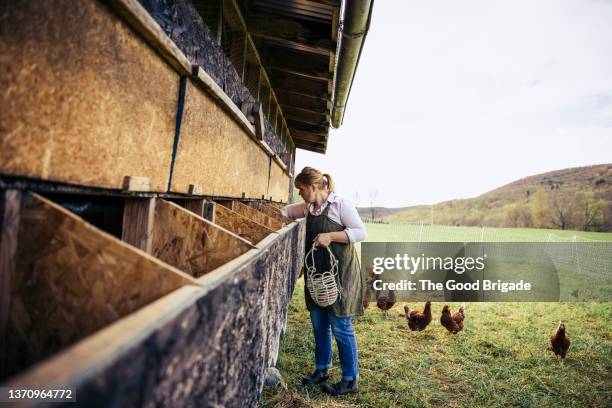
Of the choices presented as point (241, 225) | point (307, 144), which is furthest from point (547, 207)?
point (241, 225)

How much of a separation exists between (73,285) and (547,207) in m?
60.6

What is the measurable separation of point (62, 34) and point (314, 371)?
12.2 feet

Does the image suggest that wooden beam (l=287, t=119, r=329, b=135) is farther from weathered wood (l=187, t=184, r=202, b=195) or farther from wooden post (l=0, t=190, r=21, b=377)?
wooden post (l=0, t=190, r=21, b=377)

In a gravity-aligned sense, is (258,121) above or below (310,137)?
below

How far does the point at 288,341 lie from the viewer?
15.4 ft

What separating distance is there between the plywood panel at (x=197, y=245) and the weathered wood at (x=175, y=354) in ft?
0.66

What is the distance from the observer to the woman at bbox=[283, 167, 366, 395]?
327 centimetres

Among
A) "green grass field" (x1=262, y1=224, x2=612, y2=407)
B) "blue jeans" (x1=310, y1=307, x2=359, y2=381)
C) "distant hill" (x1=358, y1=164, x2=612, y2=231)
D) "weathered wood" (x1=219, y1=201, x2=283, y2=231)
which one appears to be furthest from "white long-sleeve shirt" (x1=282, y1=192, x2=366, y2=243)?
"distant hill" (x1=358, y1=164, x2=612, y2=231)

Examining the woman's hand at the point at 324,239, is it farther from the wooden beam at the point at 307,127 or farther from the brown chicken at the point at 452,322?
the wooden beam at the point at 307,127

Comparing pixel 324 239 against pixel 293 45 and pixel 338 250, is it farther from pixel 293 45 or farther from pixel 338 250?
pixel 293 45

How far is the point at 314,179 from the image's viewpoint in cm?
333

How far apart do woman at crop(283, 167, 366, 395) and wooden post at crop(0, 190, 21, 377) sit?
2389 mm

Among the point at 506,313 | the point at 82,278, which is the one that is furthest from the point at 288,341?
the point at 506,313

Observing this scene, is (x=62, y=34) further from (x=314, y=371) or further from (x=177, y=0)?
(x=314, y=371)
